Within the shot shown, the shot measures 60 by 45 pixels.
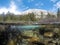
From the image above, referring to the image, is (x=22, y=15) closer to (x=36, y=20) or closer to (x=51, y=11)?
(x=36, y=20)

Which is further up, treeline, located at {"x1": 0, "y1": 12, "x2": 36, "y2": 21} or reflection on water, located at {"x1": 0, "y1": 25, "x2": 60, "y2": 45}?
treeline, located at {"x1": 0, "y1": 12, "x2": 36, "y2": 21}

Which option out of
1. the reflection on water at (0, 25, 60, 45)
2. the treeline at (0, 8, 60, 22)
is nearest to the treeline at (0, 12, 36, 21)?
the treeline at (0, 8, 60, 22)

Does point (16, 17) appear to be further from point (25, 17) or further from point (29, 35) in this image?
point (29, 35)

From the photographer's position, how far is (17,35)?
6.43m

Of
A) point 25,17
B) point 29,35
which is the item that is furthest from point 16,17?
point 29,35

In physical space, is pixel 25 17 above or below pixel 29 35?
above

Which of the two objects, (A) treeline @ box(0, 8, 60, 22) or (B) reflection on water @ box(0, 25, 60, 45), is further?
(B) reflection on water @ box(0, 25, 60, 45)

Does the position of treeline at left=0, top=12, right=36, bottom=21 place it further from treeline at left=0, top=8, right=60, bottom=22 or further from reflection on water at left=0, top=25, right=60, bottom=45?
reflection on water at left=0, top=25, right=60, bottom=45

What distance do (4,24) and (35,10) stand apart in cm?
93

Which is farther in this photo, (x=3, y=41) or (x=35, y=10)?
(x=3, y=41)

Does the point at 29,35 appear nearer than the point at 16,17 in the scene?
No

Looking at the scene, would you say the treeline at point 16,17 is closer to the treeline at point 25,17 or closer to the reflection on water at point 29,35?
the treeline at point 25,17

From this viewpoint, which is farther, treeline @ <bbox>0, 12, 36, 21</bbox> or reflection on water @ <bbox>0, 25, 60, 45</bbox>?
reflection on water @ <bbox>0, 25, 60, 45</bbox>

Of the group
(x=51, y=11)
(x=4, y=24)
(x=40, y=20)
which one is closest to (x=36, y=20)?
(x=40, y=20)
